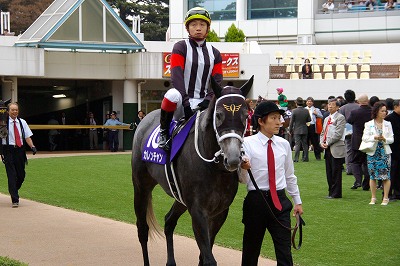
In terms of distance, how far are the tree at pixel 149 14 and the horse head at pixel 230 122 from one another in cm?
6061

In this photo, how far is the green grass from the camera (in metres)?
9.48

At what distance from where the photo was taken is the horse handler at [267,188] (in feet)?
21.8

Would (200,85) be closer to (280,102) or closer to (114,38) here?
(280,102)

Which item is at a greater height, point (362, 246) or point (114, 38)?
point (114, 38)

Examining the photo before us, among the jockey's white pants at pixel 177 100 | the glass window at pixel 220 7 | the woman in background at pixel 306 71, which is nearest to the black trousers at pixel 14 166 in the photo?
the jockey's white pants at pixel 177 100

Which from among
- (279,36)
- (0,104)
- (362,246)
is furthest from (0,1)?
(362,246)

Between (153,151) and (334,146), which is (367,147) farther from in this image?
(153,151)

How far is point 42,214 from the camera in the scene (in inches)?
511

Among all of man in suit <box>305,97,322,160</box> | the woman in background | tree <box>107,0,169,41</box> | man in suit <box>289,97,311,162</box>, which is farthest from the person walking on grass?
tree <box>107,0,169,41</box>

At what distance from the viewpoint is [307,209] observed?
1334cm

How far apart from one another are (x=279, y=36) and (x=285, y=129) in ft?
65.7

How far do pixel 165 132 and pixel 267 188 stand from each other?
4.75 feet

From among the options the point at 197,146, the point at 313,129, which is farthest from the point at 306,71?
the point at 197,146

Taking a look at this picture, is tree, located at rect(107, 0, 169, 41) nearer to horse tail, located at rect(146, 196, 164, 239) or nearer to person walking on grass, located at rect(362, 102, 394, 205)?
person walking on grass, located at rect(362, 102, 394, 205)
